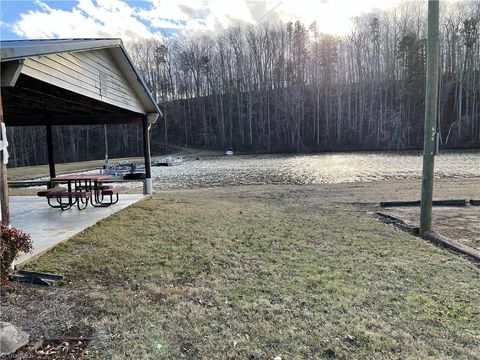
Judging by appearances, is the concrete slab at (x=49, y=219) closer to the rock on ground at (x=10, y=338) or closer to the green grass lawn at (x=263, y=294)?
the green grass lawn at (x=263, y=294)

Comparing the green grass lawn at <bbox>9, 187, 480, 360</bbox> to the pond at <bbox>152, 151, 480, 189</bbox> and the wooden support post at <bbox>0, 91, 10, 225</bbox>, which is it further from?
the pond at <bbox>152, 151, 480, 189</bbox>

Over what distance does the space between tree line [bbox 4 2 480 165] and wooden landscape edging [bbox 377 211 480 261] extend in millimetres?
39655

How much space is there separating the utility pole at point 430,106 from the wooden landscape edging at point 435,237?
18 cm

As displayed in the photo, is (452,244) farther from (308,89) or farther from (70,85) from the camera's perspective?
(308,89)

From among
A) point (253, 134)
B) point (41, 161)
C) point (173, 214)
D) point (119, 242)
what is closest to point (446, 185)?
point (173, 214)

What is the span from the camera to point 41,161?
165 ft

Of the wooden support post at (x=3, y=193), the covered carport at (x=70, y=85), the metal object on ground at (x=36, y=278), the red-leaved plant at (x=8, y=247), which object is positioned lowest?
the metal object on ground at (x=36, y=278)

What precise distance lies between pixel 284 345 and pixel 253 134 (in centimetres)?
5147

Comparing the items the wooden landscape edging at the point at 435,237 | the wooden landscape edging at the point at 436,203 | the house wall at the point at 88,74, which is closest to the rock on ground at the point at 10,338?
the house wall at the point at 88,74

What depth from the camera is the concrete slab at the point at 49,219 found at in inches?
194

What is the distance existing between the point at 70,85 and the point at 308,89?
5125cm

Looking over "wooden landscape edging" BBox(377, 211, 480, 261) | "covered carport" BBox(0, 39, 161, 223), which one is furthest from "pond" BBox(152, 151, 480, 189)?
"wooden landscape edging" BBox(377, 211, 480, 261)

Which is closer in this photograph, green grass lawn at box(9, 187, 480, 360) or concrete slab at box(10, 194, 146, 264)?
green grass lawn at box(9, 187, 480, 360)

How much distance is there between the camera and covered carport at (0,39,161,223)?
3881 millimetres
